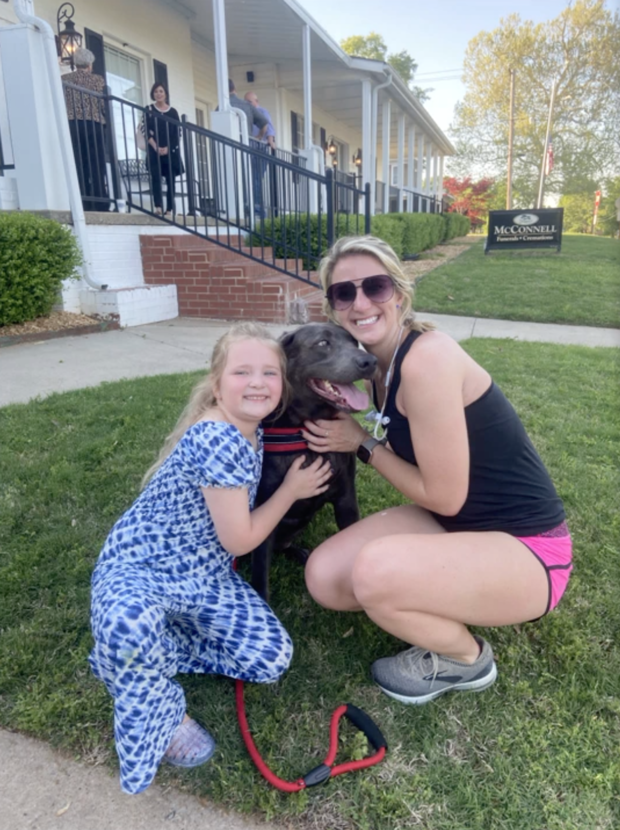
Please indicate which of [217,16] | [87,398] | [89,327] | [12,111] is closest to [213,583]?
[87,398]

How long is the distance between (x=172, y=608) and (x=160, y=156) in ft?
24.9

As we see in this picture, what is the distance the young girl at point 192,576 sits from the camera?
156 centimetres

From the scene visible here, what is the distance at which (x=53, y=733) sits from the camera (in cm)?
178

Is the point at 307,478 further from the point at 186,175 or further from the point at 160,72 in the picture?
the point at 160,72

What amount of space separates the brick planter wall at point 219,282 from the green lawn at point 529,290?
212 centimetres

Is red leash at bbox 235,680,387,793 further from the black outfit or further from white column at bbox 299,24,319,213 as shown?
white column at bbox 299,24,319,213

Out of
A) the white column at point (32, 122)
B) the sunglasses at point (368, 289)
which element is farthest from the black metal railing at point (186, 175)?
the sunglasses at point (368, 289)

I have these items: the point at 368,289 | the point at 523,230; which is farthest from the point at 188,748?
the point at 523,230

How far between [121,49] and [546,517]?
10896mm

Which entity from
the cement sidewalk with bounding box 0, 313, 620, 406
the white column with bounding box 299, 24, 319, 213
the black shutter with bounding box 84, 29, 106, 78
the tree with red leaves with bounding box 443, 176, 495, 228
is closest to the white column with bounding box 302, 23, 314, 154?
the white column with bounding box 299, 24, 319, 213

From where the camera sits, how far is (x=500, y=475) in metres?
1.96

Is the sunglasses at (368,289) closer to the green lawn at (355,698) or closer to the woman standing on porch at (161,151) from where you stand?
the green lawn at (355,698)

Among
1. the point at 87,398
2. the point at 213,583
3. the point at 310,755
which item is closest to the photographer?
the point at 310,755

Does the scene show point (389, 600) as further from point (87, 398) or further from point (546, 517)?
point (87, 398)
